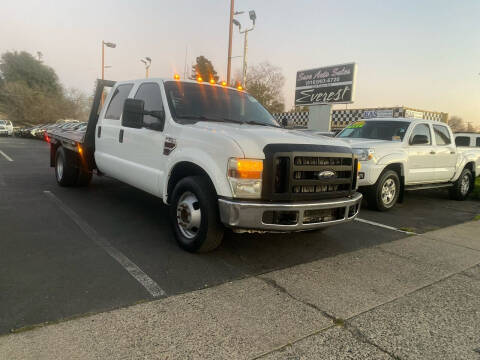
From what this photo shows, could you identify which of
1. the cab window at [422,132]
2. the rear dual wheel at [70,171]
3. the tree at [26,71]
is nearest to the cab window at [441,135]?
the cab window at [422,132]

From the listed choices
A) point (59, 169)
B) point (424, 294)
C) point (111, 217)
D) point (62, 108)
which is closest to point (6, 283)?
point (111, 217)

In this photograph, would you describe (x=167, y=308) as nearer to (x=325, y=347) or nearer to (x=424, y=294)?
(x=325, y=347)

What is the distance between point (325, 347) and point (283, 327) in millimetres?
328

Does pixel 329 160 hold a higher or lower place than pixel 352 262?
higher

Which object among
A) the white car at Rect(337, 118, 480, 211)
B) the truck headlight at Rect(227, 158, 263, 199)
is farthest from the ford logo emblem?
the white car at Rect(337, 118, 480, 211)

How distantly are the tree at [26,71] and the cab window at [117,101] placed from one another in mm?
55920

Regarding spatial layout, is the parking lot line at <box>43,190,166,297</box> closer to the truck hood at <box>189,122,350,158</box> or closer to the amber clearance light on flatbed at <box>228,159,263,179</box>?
the amber clearance light on flatbed at <box>228,159,263,179</box>

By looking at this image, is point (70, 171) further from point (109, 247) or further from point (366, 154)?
point (366, 154)

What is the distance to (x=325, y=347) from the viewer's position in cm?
233

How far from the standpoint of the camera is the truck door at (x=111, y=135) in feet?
17.4

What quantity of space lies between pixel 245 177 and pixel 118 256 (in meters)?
1.57

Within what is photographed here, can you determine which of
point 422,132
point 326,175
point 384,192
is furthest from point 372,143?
point 326,175

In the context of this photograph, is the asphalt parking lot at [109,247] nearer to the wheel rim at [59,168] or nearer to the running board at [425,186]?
the wheel rim at [59,168]

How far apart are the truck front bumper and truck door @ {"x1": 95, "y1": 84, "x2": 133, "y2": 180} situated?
8.21ft
